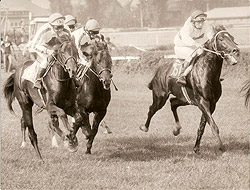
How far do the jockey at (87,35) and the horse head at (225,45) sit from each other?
1818 mm

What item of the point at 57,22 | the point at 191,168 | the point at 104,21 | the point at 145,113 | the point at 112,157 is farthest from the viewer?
the point at 104,21

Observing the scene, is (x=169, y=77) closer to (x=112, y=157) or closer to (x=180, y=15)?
(x=112, y=157)

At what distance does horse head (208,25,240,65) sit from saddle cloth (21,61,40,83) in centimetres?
282

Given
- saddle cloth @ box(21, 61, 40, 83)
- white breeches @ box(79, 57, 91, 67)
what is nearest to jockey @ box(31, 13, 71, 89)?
saddle cloth @ box(21, 61, 40, 83)

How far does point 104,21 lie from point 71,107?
116ft

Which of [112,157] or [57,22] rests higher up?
[57,22]

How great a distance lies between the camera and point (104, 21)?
43.0 meters

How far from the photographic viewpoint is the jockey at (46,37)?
26.7ft

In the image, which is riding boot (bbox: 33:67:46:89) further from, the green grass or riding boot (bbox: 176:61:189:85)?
riding boot (bbox: 176:61:189:85)

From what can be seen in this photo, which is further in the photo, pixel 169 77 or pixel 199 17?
pixel 169 77

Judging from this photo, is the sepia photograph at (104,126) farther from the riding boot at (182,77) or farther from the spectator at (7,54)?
the spectator at (7,54)

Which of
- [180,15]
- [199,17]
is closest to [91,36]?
[199,17]

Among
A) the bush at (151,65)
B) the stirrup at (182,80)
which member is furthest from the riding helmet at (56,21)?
the bush at (151,65)

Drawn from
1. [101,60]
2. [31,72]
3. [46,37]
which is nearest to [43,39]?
[46,37]
